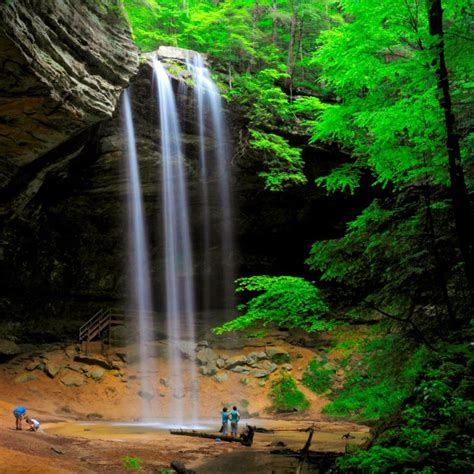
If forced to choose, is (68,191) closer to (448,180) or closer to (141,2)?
(141,2)

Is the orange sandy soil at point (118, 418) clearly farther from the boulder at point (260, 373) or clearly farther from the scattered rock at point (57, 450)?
the boulder at point (260, 373)

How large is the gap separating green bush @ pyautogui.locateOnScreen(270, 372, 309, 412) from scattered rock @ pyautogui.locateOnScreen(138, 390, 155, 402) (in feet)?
17.9

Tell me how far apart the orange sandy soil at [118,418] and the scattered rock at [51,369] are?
0.18 meters

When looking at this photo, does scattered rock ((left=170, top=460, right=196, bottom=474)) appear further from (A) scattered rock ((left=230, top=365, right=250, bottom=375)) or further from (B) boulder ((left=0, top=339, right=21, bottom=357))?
(B) boulder ((left=0, top=339, right=21, bottom=357))

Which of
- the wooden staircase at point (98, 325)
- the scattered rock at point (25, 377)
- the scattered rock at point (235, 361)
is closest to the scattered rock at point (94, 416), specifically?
the scattered rock at point (25, 377)

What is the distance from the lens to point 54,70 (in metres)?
11.2

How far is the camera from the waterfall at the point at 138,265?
60.6 feet

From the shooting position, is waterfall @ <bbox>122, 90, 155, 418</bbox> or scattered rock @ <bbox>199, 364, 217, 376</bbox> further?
scattered rock @ <bbox>199, 364, 217, 376</bbox>

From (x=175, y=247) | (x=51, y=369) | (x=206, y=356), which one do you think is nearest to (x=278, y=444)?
(x=206, y=356)

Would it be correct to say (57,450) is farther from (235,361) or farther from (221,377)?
(235,361)

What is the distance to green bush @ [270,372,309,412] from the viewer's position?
59.7 feet

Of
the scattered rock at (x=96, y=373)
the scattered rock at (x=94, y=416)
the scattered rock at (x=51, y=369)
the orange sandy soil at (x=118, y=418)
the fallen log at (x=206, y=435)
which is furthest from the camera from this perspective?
the scattered rock at (x=96, y=373)

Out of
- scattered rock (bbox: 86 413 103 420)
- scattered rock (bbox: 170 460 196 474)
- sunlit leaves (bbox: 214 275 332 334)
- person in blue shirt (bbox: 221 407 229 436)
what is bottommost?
scattered rock (bbox: 170 460 196 474)

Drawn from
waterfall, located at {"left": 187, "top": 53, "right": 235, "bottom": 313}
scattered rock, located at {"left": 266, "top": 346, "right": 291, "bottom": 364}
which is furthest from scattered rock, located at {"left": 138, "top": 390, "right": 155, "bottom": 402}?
waterfall, located at {"left": 187, "top": 53, "right": 235, "bottom": 313}
